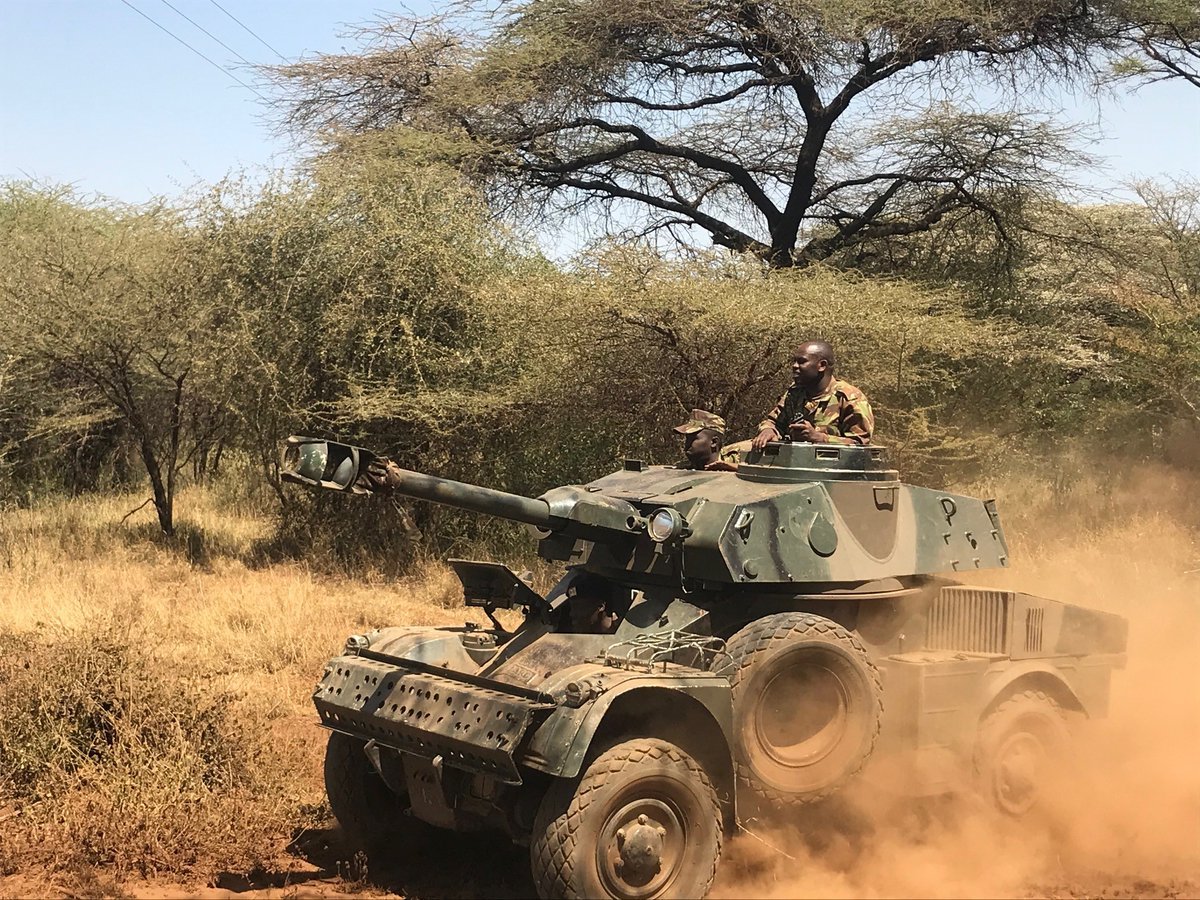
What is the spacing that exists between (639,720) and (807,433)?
2.05m

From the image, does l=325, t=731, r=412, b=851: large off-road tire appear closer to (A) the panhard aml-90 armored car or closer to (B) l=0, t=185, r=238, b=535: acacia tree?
(A) the panhard aml-90 armored car

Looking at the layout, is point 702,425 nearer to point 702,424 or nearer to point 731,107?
point 702,424

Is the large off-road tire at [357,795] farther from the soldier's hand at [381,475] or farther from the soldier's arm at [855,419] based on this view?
the soldier's arm at [855,419]

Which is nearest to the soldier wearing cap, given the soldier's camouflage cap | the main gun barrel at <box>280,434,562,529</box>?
the soldier's camouflage cap

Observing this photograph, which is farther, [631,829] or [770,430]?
[770,430]

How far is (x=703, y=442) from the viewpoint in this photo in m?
7.25

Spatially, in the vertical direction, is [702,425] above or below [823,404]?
below

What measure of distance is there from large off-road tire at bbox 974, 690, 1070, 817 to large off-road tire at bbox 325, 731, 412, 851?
3001 mm

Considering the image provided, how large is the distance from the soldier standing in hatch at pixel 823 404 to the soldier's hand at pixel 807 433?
0.13 feet

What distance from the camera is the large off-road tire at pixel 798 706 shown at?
219 inches

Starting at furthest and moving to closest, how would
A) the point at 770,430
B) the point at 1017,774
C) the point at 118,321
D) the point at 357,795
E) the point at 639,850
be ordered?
1. the point at 118,321
2. the point at 770,430
3. the point at 1017,774
4. the point at 357,795
5. the point at 639,850

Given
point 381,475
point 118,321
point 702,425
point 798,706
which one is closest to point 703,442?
point 702,425

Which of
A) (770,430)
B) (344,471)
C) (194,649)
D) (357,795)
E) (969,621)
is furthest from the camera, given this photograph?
(194,649)

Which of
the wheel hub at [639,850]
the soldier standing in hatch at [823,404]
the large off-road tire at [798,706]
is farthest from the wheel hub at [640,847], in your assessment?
the soldier standing in hatch at [823,404]
